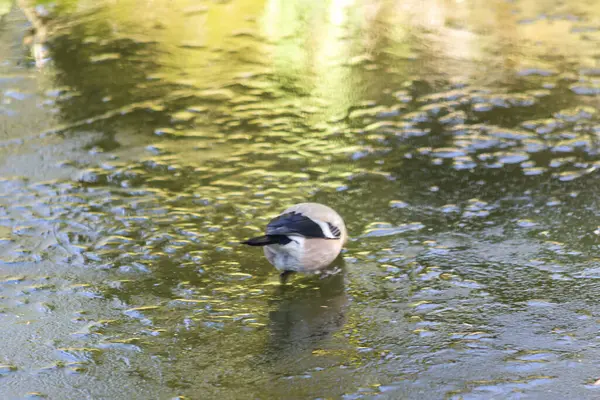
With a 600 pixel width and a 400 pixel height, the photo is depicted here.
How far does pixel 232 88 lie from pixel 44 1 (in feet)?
17.8

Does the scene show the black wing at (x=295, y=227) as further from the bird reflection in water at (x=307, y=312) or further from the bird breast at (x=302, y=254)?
the bird reflection in water at (x=307, y=312)

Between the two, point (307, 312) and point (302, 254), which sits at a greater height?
point (302, 254)

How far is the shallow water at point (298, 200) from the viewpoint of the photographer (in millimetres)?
4566

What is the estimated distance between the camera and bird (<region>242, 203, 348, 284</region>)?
5465 millimetres

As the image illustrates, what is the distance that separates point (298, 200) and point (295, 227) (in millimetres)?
1346

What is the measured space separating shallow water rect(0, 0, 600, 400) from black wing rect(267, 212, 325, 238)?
41 cm

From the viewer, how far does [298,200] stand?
22.6 feet

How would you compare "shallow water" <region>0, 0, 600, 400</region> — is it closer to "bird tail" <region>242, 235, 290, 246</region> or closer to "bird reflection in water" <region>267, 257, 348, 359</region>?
"bird reflection in water" <region>267, 257, 348, 359</region>

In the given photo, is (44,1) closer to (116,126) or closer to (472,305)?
(116,126)

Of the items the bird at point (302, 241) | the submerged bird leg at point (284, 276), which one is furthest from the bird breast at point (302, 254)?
the submerged bird leg at point (284, 276)

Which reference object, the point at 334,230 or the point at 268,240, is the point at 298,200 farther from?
the point at 268,240

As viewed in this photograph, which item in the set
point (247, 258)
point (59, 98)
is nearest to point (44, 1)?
point (59, 98)

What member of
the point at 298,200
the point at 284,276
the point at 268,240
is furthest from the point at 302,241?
the point at 298,200

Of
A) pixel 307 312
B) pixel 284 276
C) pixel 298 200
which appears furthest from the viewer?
pixel 298 200
